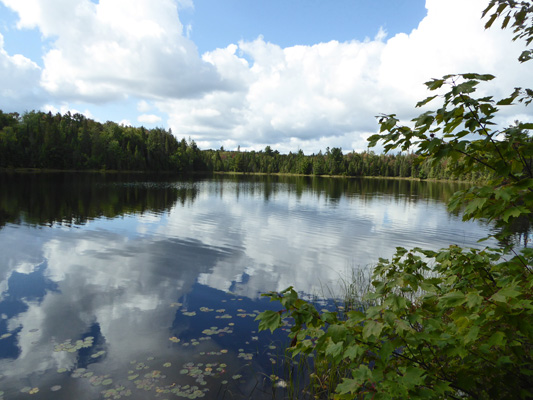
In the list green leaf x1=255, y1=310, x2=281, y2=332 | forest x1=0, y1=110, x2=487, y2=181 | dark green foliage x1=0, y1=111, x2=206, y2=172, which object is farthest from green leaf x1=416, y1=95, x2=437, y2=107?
dark green foliage x1=0, y1=111, x2=206, y2=172

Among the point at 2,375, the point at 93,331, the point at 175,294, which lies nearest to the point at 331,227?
the point at 175,294

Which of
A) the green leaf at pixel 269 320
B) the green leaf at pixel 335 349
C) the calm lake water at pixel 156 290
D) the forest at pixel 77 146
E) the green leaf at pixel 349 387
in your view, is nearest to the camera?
the green leaf at pixel 269 320

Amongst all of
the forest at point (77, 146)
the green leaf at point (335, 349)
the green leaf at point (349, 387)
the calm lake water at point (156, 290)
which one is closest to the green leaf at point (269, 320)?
the green leaf at point (335, 349)

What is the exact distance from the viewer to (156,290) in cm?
1272

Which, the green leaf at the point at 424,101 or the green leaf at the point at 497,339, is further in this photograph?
the green leaf at the point at 424,101

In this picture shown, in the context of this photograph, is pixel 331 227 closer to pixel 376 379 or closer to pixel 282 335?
pixel 282 335

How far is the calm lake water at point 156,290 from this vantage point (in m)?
7.27

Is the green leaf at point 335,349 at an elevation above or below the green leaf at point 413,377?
above

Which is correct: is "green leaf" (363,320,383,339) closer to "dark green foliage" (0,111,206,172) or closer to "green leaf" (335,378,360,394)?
"green leaf" (335,378,360,394)

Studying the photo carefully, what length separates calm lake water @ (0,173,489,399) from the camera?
23.9 ft

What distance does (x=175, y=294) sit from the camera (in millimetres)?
12445

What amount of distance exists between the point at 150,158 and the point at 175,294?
17311 cm

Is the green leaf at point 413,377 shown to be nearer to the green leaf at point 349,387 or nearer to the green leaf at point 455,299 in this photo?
the green leaf at point 349,387

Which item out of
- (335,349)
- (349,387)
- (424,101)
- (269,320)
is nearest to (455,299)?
(335,349)
